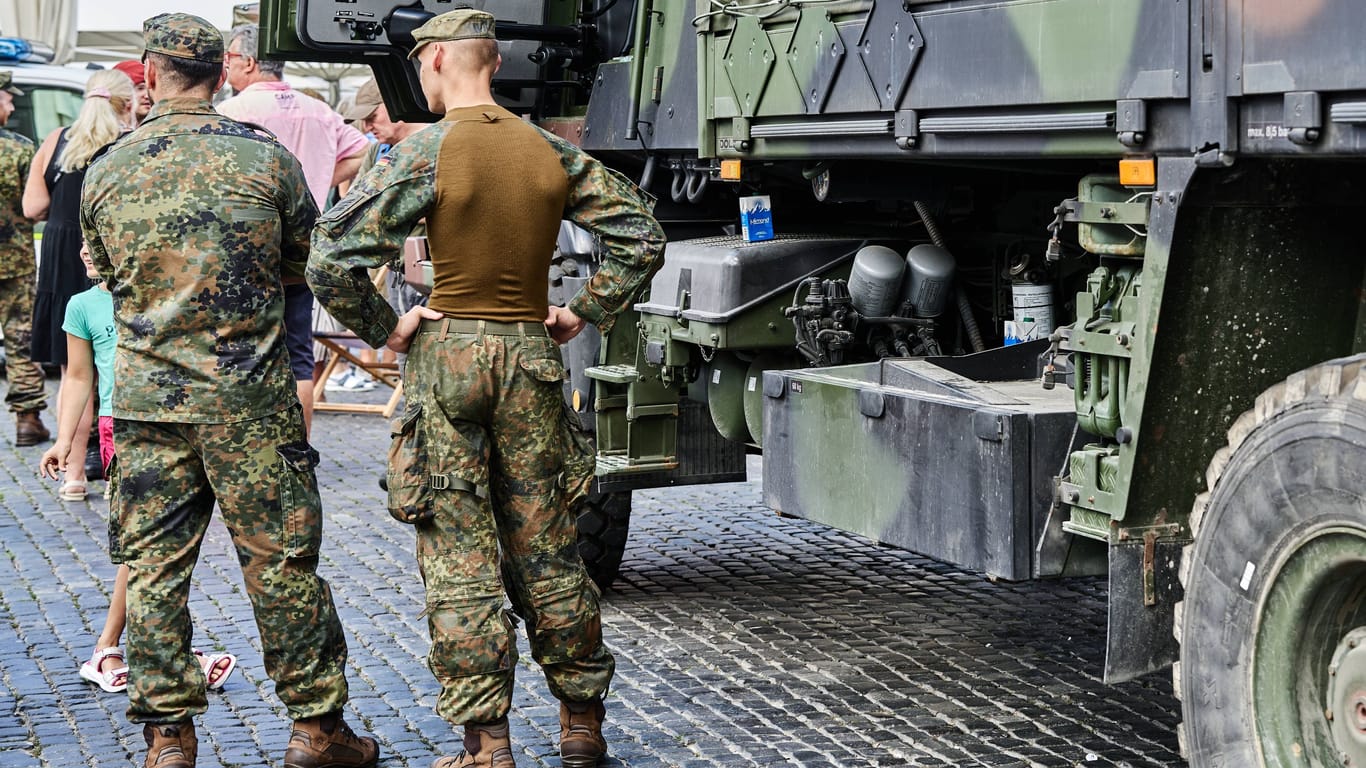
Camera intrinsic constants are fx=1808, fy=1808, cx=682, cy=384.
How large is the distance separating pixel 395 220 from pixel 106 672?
1.92m

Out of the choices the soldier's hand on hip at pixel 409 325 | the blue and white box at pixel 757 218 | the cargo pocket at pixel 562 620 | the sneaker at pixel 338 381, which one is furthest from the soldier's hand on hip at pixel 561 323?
the sneaker at pixel 338 381

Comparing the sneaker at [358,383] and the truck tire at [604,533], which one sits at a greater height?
the sneaker at [358,383]

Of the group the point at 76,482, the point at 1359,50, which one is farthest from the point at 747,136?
the point at 76,482

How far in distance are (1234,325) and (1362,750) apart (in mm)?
911

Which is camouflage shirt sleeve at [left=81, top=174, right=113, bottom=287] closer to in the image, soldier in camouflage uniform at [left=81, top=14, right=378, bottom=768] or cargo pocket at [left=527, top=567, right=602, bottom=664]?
soldier in camouflage uniform at [left=81, top=14, right=378, bottom=768]

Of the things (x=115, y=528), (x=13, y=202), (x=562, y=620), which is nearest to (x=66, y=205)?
(x=13, y=202)

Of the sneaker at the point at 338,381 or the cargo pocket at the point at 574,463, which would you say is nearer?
the cargo pocket at the point at 574,463

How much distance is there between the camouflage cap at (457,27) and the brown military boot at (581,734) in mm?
1613

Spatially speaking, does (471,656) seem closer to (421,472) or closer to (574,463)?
(421,472)

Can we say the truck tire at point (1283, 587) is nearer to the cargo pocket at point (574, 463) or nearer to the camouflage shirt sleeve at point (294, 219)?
the cargo pocket at point (574, 463)

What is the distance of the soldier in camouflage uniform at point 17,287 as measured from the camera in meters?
10.1

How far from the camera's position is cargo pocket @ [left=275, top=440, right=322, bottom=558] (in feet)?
14.2

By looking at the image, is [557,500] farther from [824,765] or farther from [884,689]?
[884,689]

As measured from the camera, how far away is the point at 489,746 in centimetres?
422
